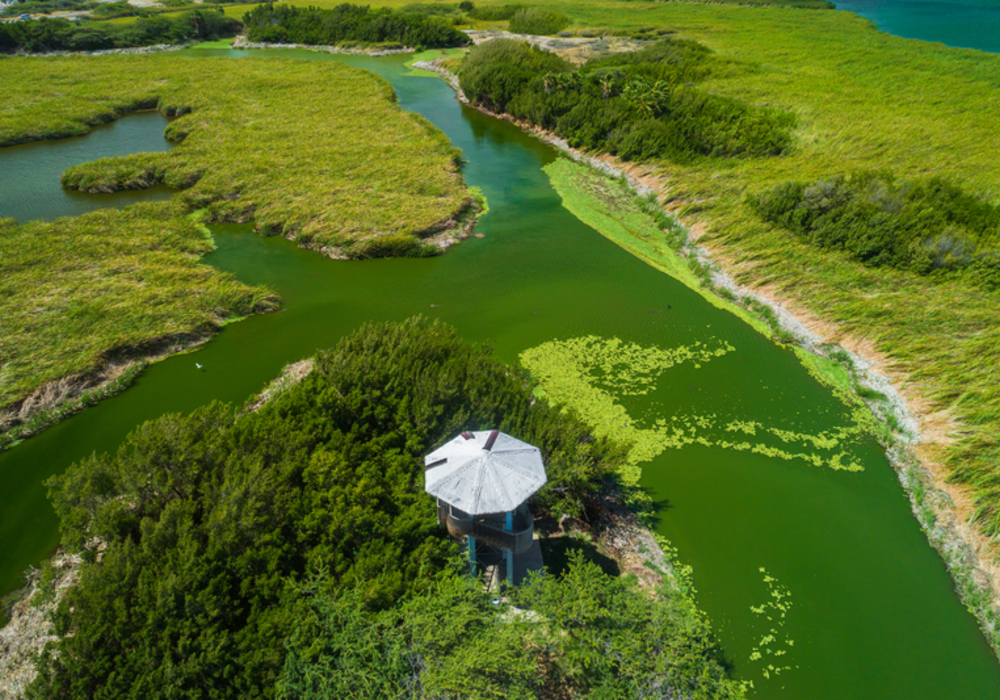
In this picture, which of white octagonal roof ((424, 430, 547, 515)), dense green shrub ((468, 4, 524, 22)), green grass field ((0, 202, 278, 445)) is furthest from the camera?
dense green shrub ((468, 4, 524, 22))

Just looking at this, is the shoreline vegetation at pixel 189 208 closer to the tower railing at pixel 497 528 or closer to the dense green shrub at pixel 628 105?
the dense green shrub at pixel 628 105

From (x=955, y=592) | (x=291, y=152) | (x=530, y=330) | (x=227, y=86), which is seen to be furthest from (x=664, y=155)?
(x=227, y=86)

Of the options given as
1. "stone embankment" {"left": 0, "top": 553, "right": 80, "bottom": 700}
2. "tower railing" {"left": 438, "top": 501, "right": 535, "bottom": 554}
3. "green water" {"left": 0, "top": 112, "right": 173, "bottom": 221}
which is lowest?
"stone embankment" {"left": 0, "top": 553, "right": 80, "bottom": 700}

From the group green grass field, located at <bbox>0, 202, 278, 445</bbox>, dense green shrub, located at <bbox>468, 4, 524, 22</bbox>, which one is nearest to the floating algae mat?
green grass field, located at <bbox>0, 202, 278, 445</bbox>

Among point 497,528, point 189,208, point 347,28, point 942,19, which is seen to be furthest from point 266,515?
point 942,19

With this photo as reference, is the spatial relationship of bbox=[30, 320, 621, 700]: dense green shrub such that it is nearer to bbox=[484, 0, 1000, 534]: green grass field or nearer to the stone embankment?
the stone embankment

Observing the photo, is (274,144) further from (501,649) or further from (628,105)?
(501,649)

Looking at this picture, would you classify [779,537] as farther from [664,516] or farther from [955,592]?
[955,592]
